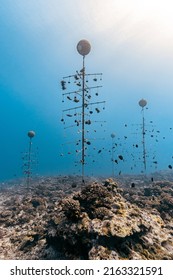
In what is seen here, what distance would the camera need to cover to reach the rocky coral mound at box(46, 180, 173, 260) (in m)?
12.1

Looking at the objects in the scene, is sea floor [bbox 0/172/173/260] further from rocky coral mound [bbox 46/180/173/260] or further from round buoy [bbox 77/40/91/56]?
round buoy [bbox 77/40/91/56]

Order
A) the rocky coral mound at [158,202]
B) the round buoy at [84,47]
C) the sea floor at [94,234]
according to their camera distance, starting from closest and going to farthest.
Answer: the sea floor at [94,234]
the rocky coral mound at [158,202]
the round buoy at [84,47]

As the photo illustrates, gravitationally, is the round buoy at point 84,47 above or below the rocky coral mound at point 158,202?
above

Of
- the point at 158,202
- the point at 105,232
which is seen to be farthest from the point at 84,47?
the point at 105,232

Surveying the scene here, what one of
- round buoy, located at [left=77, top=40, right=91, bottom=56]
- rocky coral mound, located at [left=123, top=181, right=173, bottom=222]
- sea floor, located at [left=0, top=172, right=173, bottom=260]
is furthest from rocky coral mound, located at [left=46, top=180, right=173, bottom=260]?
round buoy, located at [left=77, top=40, right=91, bottom=56]

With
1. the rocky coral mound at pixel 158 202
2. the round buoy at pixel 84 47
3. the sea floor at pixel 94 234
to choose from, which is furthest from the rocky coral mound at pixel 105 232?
the round buoy at pixel 84 47

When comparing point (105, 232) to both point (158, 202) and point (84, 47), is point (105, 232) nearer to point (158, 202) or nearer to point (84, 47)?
point (158, 202)

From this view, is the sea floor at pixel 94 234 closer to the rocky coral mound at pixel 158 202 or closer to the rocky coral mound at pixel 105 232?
the rocky coral mound at pixel 105 232

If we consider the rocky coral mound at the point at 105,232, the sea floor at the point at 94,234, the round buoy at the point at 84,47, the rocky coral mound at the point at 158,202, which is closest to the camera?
the rocky coral mound at the point at 105,232

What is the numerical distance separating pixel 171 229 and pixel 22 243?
10.2m

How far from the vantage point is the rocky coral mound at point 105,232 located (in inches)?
476

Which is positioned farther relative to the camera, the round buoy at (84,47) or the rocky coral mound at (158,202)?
the round buoy at (84,47)

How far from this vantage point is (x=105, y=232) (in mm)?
12461
